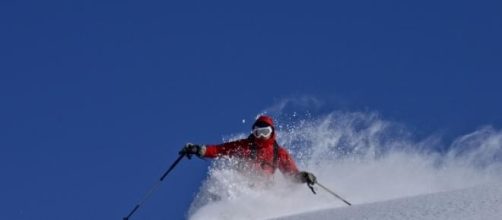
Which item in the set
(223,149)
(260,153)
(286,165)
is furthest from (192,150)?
(286,165)

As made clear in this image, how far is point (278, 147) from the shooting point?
1254 centimetres

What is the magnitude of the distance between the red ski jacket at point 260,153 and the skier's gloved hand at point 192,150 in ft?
1.27

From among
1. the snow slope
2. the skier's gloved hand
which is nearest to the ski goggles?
the skier's gloved hand

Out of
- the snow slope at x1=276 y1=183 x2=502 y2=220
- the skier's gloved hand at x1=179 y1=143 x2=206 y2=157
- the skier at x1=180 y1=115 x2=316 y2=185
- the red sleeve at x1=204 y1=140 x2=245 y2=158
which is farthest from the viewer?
the skier at x1=180 y1=115 x2=316 y2=185

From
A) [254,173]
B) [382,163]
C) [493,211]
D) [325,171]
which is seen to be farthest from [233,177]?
[493,211]

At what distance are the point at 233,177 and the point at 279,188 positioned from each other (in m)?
0.60

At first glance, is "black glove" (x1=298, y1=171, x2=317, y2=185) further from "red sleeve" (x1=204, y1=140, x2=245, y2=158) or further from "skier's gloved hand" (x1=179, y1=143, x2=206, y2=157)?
"skier's gloved hand" (x1=179, y1=143, x2=206, y2=157)

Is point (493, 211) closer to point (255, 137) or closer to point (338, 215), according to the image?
point (338, 215)

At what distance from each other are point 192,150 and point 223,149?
649mm

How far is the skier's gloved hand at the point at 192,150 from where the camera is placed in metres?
11.7

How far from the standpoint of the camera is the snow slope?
20.6 ft

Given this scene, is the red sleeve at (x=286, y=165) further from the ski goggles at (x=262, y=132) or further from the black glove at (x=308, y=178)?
the black glove at (x=308, y=178)

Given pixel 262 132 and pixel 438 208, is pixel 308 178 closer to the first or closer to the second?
pixel 262 132

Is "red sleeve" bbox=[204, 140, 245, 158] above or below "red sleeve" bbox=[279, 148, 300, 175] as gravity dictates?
below
